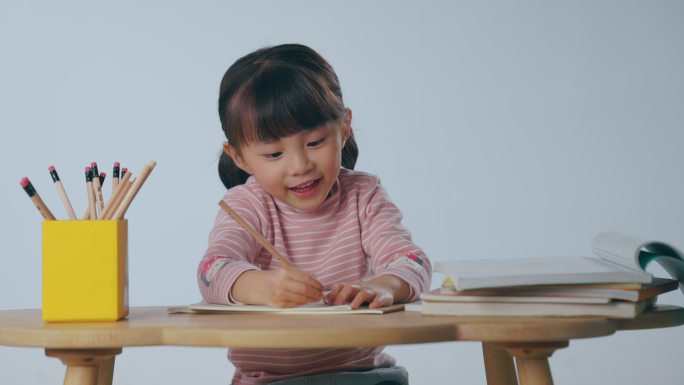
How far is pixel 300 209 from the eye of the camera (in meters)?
1.46

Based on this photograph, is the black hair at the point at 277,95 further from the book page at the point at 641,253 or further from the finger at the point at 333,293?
the book page at the point at 641,253

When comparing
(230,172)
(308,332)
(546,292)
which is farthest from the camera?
(230,172)

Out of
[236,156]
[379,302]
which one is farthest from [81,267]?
[236,156]

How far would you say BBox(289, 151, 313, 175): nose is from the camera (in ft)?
4.36

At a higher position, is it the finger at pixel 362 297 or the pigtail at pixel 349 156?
the pigtail at pixel 349 156

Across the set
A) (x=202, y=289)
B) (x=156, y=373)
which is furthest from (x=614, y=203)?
(x=202, y=289)

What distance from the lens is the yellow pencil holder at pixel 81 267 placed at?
1022 millimetres

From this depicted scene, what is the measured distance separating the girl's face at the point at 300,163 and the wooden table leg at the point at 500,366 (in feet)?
1.15

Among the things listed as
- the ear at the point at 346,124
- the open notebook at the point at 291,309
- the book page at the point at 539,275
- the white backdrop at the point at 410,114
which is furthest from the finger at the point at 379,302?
the white backdrop at the point at 410,114

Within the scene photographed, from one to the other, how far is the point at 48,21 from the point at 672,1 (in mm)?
2567

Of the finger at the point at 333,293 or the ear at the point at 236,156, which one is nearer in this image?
the finger at the point at 333,293

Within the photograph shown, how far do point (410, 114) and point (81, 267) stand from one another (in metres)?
2.75

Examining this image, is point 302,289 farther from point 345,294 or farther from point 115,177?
point 115,177

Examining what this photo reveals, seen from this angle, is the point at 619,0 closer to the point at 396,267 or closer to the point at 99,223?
the point at 396,267
